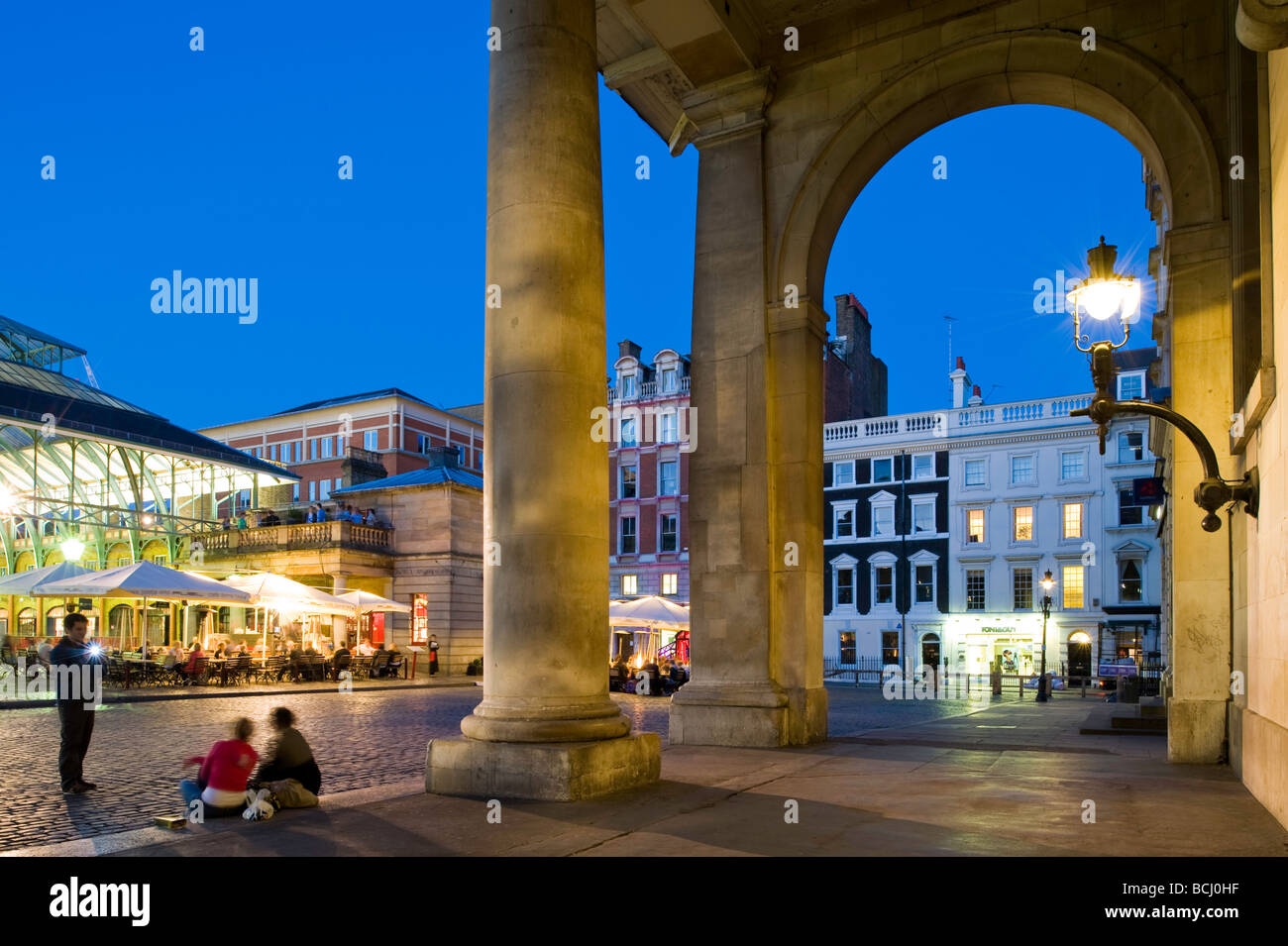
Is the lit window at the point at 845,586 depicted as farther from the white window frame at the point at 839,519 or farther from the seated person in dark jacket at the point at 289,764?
the seated person in dark jacket at the point at 289,764

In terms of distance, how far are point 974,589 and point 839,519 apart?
8.61m

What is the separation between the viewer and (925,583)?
55.4 metres

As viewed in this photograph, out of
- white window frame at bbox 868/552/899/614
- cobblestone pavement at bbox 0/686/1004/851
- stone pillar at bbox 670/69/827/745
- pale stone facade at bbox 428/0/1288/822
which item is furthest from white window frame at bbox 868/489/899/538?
stone pillar at bbox 670/69/827/745

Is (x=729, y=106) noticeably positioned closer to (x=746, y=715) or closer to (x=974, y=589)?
(x=746, y=715)

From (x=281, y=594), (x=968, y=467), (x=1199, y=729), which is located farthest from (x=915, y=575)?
(x=1199, y=729)

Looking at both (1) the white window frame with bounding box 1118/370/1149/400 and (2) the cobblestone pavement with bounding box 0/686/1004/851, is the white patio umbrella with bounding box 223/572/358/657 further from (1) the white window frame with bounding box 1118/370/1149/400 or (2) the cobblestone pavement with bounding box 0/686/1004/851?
(1) the white window frame with bounding box 1118/370/1149/400

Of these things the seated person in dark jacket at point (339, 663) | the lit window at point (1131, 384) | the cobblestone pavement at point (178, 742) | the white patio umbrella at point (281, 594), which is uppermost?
the lit window at point (1131, 384)

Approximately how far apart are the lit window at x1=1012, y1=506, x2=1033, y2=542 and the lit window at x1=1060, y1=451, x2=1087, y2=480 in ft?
8.32

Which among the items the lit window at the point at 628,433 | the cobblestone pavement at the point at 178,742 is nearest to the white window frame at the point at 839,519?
the lit window at the point at 628,433

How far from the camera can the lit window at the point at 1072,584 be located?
5084cm

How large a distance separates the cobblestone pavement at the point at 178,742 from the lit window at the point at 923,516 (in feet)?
91.9

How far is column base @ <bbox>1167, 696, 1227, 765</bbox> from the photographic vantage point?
36.3ft

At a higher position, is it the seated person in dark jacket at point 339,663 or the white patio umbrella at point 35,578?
the white patio umbrella at point 35,578

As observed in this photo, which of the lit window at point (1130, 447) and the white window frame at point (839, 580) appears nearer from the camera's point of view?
the lit window at point (1130, 447)
